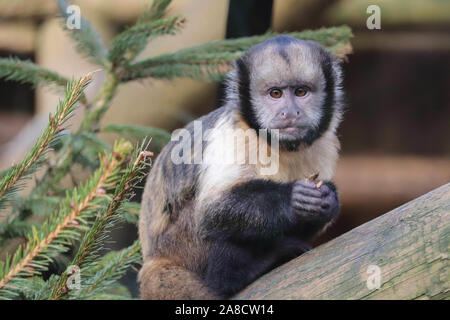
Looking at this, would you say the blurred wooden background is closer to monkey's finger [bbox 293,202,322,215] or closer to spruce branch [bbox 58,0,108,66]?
spruce branch [bbox 58,0,108,66]

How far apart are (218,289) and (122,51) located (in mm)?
1493

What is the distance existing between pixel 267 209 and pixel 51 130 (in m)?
1.40

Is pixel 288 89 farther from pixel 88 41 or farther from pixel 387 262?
pixel 88 41

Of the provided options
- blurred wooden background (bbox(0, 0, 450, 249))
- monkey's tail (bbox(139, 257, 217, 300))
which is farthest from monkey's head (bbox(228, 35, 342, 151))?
blurred wooden background (bbox(0, 0, 450, 249))

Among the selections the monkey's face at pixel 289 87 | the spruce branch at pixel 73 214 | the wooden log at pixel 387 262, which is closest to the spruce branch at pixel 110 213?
the spruce branch at pixel 73 214

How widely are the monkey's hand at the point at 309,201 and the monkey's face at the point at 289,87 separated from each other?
0.41 m

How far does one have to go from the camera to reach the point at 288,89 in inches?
129

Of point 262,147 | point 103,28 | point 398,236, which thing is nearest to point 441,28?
point 103,28

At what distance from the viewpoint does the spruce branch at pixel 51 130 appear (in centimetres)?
Result: 176

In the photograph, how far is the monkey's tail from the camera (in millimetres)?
3090

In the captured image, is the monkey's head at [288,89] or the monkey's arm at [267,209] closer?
the monkey's arm at [267,209]

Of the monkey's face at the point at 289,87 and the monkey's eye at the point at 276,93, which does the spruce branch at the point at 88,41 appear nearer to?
the monkey's face at the point at 289,87

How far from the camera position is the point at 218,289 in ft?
9.85
